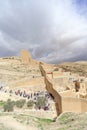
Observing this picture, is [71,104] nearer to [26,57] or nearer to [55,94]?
[55,94]

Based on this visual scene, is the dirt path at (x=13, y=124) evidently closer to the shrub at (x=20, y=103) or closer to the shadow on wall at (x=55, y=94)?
the shadow on wall at (x=55, y=94)

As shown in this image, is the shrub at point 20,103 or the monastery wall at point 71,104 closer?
the monastery wall at point 71,104

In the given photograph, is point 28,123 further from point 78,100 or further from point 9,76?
point 9,76

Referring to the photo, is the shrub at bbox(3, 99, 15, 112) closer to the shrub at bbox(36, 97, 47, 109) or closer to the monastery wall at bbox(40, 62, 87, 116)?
the shrub at bbox(36, 97, 47, 109)

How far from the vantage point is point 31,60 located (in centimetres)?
6638

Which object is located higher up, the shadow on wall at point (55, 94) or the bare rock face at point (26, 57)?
the bare rock face at point (26, 57)

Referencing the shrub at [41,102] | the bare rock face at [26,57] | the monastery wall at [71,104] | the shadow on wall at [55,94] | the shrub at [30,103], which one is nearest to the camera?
the monastery wall at [71,104]

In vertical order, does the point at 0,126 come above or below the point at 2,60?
below

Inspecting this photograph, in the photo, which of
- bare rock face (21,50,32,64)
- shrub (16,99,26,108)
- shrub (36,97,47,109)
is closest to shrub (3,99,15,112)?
shrub (16,99,26,108)

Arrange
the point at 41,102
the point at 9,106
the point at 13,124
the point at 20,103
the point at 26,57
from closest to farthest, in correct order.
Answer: the point at 13,124
the point at 9,106
the point at 20,103
the point at 41,102
the point at 26,57

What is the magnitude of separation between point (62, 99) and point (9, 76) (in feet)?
84.4

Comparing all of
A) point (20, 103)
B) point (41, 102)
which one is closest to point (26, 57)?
point (41, 102)

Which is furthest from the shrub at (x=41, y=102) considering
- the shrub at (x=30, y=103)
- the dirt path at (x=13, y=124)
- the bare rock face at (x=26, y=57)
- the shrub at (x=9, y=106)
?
the bare rock face at (x=26, y=57)

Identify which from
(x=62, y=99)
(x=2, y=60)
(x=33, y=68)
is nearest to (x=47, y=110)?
(x=62, y=99)
